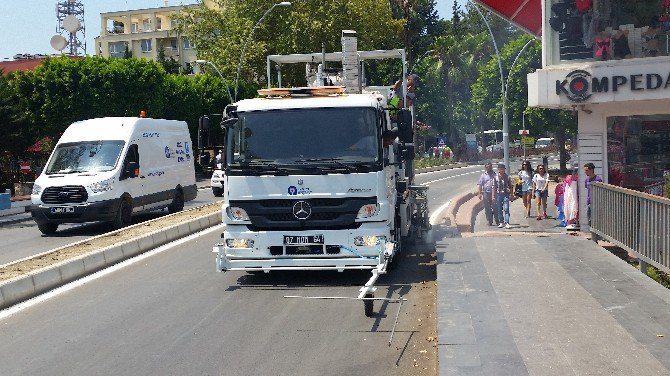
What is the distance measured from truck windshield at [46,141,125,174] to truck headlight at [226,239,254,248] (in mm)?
9253

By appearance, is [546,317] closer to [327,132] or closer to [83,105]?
[327,132]

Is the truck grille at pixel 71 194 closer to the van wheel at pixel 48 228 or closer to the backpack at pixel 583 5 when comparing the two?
the van wheel at pixel 48 228

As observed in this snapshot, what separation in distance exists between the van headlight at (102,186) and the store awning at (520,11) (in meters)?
15.5

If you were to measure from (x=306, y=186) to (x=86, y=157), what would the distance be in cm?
1051

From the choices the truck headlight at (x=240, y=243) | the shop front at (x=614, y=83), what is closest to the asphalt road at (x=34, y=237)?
the truck headlight at (x=240, y=243)

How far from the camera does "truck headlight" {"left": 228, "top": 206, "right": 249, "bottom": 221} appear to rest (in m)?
11.8

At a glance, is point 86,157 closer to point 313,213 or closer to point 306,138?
point 306,138

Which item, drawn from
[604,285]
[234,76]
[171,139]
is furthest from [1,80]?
[604,285]

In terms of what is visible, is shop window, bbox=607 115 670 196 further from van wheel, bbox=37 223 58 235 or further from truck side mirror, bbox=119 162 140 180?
van wheel, bbox=37 223 58 235

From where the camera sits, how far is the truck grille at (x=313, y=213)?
37.9ft

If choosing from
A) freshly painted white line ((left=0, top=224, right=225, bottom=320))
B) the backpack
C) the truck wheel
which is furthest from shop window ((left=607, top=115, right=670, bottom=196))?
the truck wheel

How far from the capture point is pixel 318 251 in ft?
38.1

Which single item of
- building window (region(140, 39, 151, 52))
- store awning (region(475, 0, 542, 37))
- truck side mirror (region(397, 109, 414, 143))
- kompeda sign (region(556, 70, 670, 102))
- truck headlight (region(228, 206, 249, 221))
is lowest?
truck headlight (region(228, 206, 249, 221))

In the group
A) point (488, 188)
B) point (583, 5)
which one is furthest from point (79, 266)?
point (583, 5)
